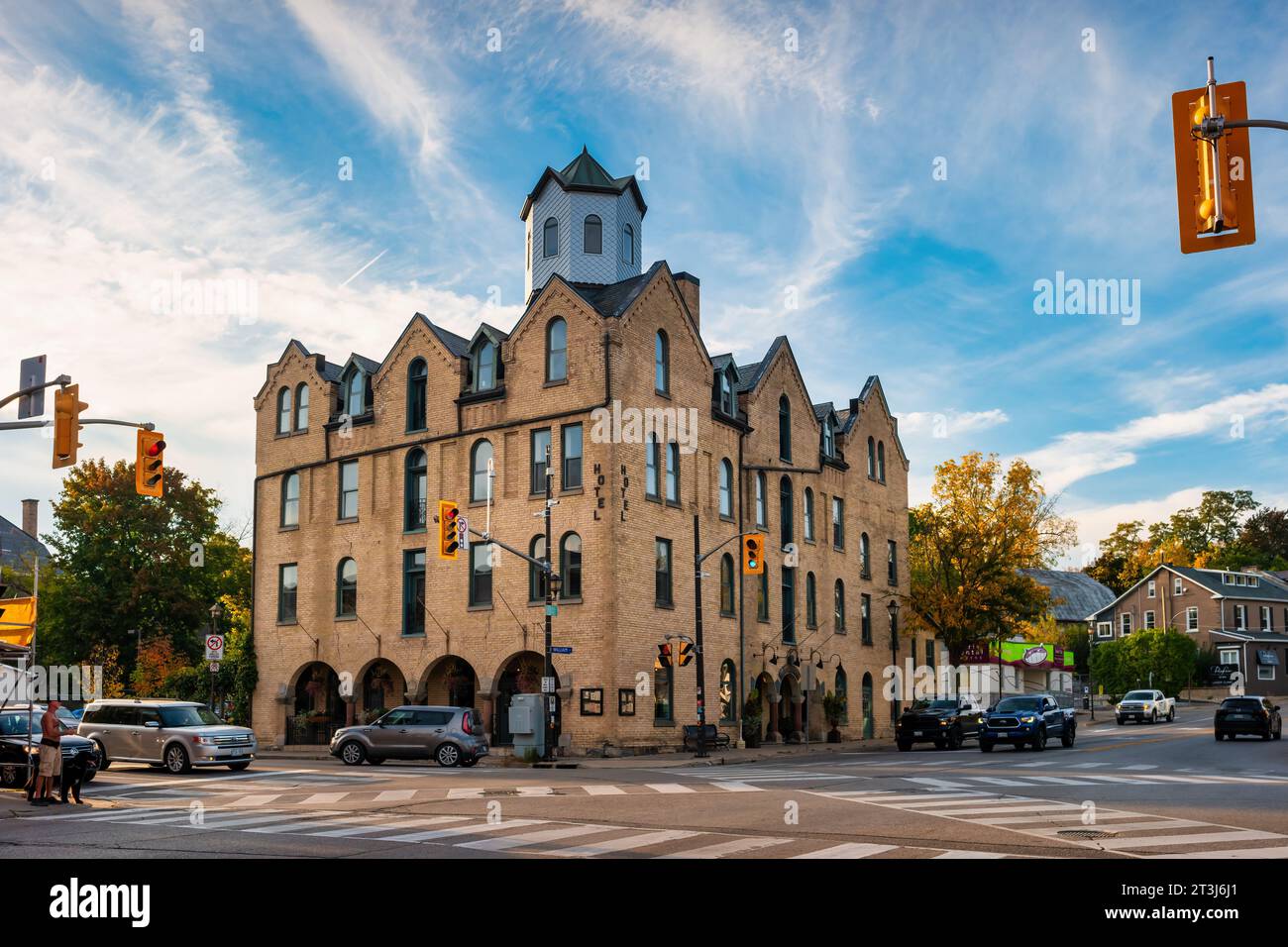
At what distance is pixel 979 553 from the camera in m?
53.0

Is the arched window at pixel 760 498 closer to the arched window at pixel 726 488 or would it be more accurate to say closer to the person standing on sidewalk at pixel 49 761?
the arched window at pixel 726 488

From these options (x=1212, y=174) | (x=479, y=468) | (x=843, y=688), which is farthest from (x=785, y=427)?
(x=1212, y=174)

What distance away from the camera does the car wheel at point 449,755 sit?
30.7 metres

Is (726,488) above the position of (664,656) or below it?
above

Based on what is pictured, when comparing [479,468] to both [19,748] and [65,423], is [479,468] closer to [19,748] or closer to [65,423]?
[19,748]

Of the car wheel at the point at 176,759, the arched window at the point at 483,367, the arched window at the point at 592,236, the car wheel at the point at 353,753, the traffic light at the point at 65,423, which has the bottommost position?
the car wheel at the point at 353,753

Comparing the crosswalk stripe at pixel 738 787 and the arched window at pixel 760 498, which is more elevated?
the arched window at pixel 760 498

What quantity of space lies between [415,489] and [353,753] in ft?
41.8

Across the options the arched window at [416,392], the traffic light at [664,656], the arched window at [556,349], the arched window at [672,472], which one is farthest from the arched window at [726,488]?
the arched window at [416,392]

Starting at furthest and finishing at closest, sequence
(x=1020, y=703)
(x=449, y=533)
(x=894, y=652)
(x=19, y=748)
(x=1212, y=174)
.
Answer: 1. (x=894, y=652)
2. (x=1020, y=703)
3. (x=449, y=533)
4. (x=19, y=748)
5. (x=1212, y=174)

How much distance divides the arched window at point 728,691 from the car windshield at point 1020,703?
8.95 metres

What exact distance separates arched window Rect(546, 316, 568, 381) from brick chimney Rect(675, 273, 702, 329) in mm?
5719
